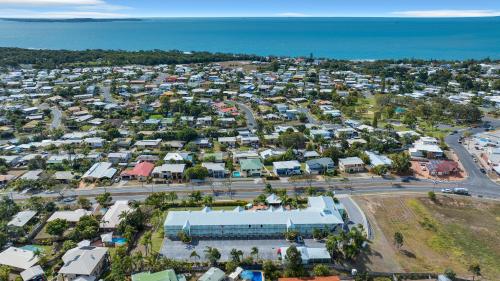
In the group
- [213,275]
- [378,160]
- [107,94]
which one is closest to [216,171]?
[213,275]

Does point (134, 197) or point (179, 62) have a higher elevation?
point (179, 62)

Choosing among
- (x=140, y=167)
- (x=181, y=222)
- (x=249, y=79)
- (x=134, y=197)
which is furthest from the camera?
(x=249, y=79)

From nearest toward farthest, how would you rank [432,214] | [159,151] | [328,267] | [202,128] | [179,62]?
1. [328,267]
2. [432,214]
3. [159,151]
4. [202,128]
5. [179,62]

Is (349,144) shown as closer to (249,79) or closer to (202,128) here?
(202,128)

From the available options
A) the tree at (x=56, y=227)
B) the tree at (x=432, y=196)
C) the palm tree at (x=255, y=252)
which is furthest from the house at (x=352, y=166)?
the tree at (x=56, y=227)

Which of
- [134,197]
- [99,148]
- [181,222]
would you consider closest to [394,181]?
[181,222]

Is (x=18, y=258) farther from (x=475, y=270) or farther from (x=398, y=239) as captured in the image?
(x=475, y=270)
